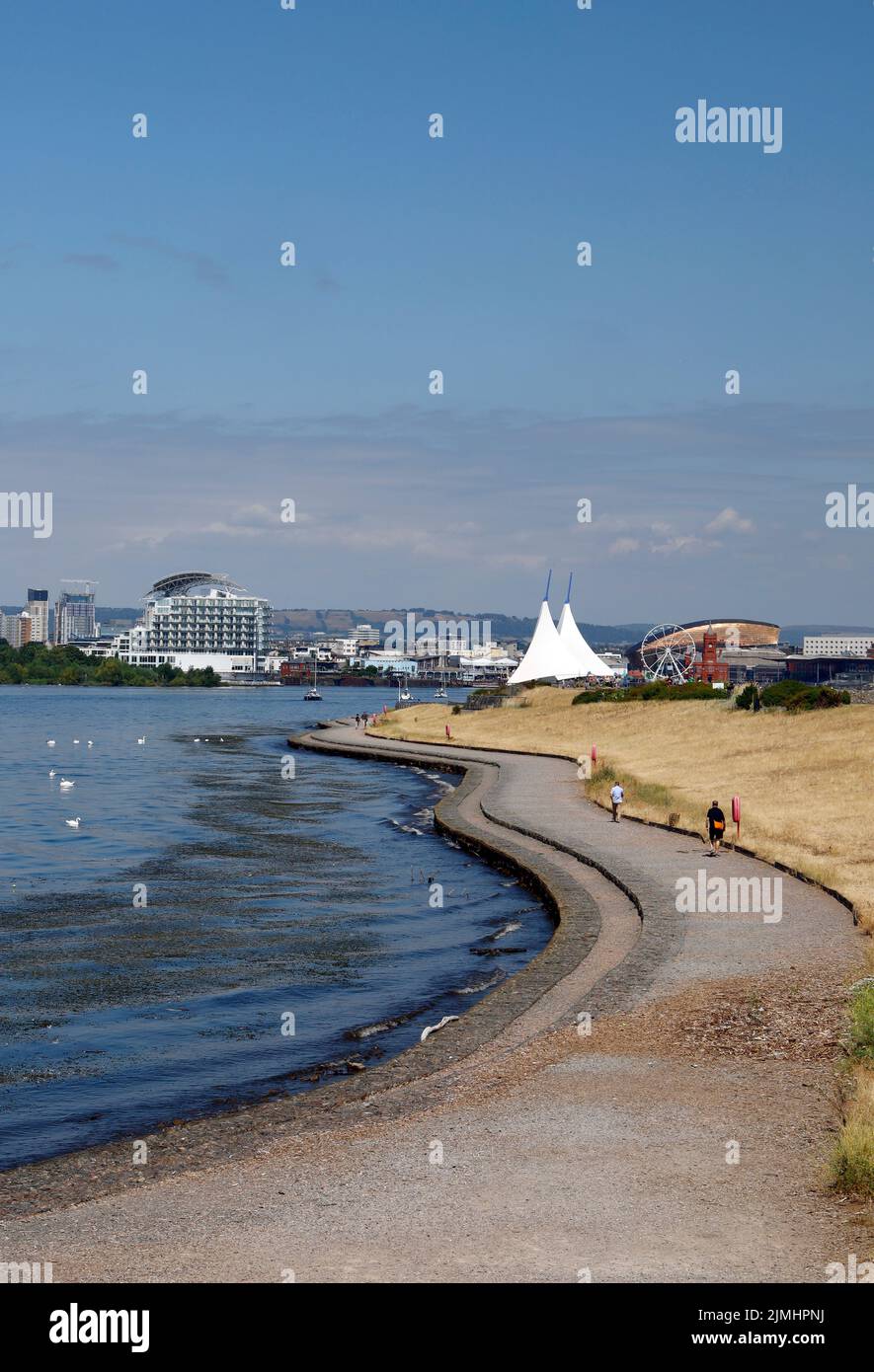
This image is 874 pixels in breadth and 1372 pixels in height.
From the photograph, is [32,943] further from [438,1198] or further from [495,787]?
[495,787]

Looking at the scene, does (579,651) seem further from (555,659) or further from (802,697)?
(802,697)

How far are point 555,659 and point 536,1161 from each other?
10286 centimetres

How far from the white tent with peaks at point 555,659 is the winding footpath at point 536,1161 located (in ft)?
307

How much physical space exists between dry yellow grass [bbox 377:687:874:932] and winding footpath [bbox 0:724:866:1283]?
5.51 metres

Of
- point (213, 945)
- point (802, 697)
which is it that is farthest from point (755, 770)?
point (213, 945)

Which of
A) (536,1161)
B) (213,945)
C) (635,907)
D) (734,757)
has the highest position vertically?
(536,1161)

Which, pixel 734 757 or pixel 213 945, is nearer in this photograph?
pixel 213 945

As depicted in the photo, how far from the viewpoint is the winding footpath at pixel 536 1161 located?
28.1ft

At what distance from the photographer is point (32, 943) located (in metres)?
22.8

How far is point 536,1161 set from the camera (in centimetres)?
1037

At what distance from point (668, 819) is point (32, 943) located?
629 inches

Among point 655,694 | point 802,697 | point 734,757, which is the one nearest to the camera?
point 734,757
